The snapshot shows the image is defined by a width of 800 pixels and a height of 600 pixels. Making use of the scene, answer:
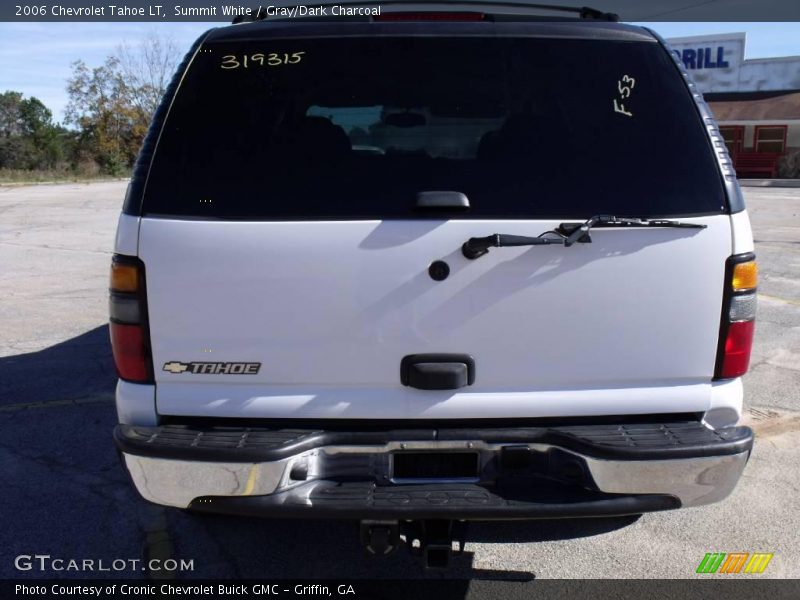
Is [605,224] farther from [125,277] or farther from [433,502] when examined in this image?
[125,277]

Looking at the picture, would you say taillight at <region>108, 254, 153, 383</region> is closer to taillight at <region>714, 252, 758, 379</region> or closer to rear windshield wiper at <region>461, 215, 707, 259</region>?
rear windshield wiper at <region>461, 215, 707, 259</region>

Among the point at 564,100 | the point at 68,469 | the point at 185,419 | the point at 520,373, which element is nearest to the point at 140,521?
the point at 68,469

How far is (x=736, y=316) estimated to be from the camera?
9.17ft

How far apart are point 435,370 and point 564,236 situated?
0.63 metres

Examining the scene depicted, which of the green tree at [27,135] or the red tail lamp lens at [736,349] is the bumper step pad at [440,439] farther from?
the green tree at [27,135]

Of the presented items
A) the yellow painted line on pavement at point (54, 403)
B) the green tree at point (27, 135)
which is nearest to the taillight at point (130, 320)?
the yellow painted line on pavement at point (54, 403)

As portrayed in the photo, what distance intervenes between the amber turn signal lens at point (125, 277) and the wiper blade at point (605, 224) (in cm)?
144

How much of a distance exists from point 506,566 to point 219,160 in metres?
2.04

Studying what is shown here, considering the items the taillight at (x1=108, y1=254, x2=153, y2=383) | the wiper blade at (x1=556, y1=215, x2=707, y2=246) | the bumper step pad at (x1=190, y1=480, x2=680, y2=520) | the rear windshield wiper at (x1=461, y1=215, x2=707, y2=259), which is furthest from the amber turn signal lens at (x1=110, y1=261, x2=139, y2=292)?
the wiper blade at (x1=556, y1=215, x2=707, y2=246)

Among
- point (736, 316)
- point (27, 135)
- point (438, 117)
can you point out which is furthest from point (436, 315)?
point (27, 135)

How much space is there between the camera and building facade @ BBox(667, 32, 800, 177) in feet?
111

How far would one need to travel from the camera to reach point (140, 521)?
380 centimetres

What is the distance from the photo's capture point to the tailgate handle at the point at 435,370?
275 centimetres

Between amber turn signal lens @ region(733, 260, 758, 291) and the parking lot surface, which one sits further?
the parking lot surface
